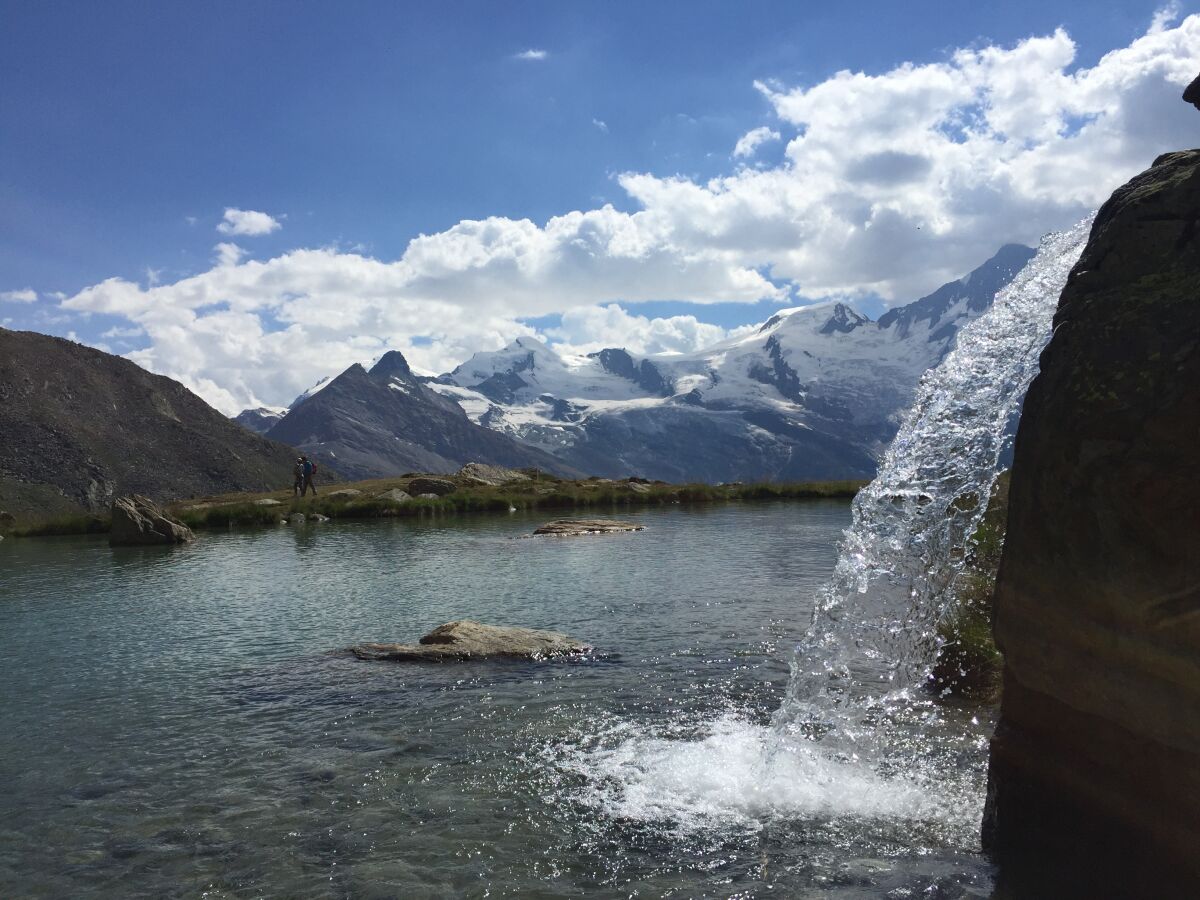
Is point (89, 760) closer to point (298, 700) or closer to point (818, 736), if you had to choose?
point (298, 700)

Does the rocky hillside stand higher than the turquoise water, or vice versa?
the rocky hillside

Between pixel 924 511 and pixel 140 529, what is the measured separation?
160ft

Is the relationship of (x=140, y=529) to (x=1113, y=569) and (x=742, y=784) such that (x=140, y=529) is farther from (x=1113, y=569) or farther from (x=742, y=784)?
(x=1113, y=569)

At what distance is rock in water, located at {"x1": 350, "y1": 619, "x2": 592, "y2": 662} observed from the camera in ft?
63.9

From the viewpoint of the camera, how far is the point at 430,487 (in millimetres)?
73125

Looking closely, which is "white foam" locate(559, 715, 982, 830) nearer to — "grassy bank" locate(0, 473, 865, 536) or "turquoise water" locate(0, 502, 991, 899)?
"turquoise water" locate(0, 502, 991, 899)

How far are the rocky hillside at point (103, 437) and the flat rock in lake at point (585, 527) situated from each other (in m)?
88.8

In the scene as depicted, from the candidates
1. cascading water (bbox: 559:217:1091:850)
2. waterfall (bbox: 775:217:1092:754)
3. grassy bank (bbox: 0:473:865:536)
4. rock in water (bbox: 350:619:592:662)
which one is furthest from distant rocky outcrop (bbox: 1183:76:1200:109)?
grassy bank (bbox: 0:473:865:536)

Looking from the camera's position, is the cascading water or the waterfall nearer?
the cascading water

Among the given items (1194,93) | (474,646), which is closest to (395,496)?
(474,646)

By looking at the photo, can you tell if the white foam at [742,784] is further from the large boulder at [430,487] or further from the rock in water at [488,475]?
the rock in water at [488,475]

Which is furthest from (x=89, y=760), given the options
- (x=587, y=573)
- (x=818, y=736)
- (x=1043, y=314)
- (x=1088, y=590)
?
(x=587, y=573)

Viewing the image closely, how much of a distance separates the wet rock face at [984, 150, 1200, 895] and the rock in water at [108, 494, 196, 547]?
50.1 m

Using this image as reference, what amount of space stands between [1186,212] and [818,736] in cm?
915
